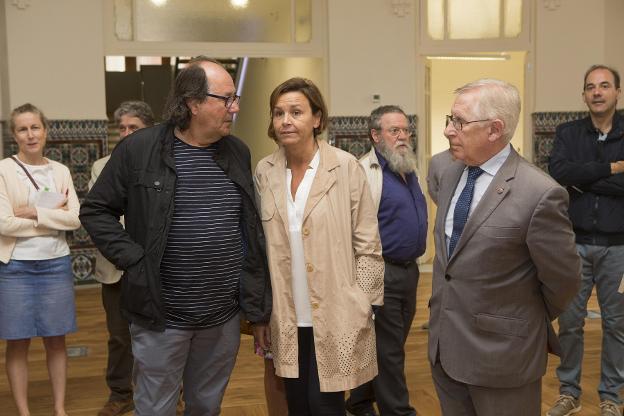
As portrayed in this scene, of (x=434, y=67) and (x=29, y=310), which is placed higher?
(x=434, y=67)

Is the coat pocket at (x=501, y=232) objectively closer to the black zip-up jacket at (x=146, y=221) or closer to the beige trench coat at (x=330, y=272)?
the beige trench coat at (x=330, y=272)

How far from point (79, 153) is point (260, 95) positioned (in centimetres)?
421

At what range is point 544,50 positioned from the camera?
9.11 metres

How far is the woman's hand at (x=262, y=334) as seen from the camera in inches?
117

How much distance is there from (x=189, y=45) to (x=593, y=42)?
191 inches

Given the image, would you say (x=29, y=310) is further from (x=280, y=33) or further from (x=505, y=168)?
(x=280, y=33)

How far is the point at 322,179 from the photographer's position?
2953mm

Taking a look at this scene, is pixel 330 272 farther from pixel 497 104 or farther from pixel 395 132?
pixel 395 132

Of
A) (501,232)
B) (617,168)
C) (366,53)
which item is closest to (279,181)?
(501,232)

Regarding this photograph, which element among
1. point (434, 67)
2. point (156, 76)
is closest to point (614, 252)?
point (434, 67)

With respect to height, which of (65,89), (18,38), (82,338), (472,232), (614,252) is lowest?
(82,338)

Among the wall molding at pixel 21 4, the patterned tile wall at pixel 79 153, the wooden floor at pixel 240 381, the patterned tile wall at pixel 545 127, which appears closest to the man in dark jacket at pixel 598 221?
the wooden floor at pixel 240 381

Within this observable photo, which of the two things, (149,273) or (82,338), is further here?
(82,338)

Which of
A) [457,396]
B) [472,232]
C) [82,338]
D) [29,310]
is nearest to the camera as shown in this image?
[472,232]
